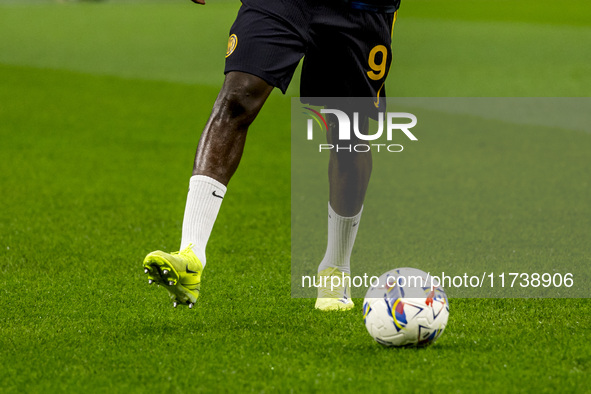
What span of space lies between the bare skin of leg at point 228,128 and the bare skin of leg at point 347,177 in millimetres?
735

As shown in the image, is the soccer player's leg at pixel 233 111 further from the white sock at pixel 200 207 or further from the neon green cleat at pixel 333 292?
the neon green cleat at pixel 333 292

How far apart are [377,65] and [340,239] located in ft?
3.09

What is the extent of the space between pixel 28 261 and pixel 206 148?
256 cm

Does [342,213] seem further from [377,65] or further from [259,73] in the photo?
[259,73]

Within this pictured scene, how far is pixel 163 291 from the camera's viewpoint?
485 cm

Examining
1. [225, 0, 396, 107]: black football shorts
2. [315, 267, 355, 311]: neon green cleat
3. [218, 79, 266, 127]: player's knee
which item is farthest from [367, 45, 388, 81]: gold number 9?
[315, 267, 355, 311]: neon green cleat

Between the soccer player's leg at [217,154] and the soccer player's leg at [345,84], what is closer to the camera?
the soccer player's leg at [217,154]

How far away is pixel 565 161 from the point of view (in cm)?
1098

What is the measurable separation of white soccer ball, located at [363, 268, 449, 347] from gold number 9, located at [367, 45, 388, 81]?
108cm

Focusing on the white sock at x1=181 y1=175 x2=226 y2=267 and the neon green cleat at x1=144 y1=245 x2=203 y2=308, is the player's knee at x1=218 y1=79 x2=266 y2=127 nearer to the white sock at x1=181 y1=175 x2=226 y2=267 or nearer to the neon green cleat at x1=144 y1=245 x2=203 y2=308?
the white sock at x1=181 y1=175 x2=226 y2=267

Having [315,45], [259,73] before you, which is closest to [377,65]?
[315,45]

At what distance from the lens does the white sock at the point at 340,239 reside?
4.62 meters

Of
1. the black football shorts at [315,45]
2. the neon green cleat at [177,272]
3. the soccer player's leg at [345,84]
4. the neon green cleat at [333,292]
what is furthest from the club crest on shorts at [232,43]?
the neon green cleat at [333,292]

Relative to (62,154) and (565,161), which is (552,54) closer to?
(565,161)
